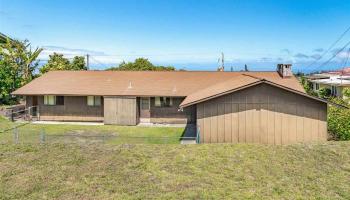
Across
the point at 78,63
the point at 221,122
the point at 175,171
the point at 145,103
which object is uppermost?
the point at 78,63

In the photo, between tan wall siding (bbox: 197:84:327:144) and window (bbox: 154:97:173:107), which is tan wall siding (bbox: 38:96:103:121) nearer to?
window (bbox: 154:97:173:107)

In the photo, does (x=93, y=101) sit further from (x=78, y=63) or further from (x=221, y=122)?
(x=78, y=63)

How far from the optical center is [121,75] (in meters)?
30.7

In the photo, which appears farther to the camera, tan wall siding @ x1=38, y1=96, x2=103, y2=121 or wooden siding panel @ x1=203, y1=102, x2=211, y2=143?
tan wall siding @ x1=38, y1=96, x2=103, y2=121

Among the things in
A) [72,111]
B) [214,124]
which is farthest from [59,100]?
[214,124]

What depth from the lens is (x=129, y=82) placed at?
28609 millimetres

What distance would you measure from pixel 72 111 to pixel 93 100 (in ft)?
7.01

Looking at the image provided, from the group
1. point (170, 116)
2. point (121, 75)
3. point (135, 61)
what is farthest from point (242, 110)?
point (135, 61)

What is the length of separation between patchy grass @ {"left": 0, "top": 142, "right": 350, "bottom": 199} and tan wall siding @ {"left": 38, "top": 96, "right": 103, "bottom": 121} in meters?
10.1

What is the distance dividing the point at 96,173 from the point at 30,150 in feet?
18.2

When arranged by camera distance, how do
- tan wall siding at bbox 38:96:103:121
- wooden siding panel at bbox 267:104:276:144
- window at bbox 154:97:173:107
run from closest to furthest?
wooden siding panel at bbox 267:104:276:144 < window at bbox 154:97:173:107 < tan wall siding at bbox 38:96:103:121

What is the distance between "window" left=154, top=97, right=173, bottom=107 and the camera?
86.8 feet

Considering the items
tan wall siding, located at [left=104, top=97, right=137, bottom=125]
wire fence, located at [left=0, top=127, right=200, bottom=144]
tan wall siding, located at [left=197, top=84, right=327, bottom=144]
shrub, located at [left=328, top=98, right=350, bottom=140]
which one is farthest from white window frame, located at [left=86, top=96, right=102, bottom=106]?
shrub, located at [left=328, top=98, right=350, bottom=140]

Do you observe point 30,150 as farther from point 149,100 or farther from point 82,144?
point 149,100
